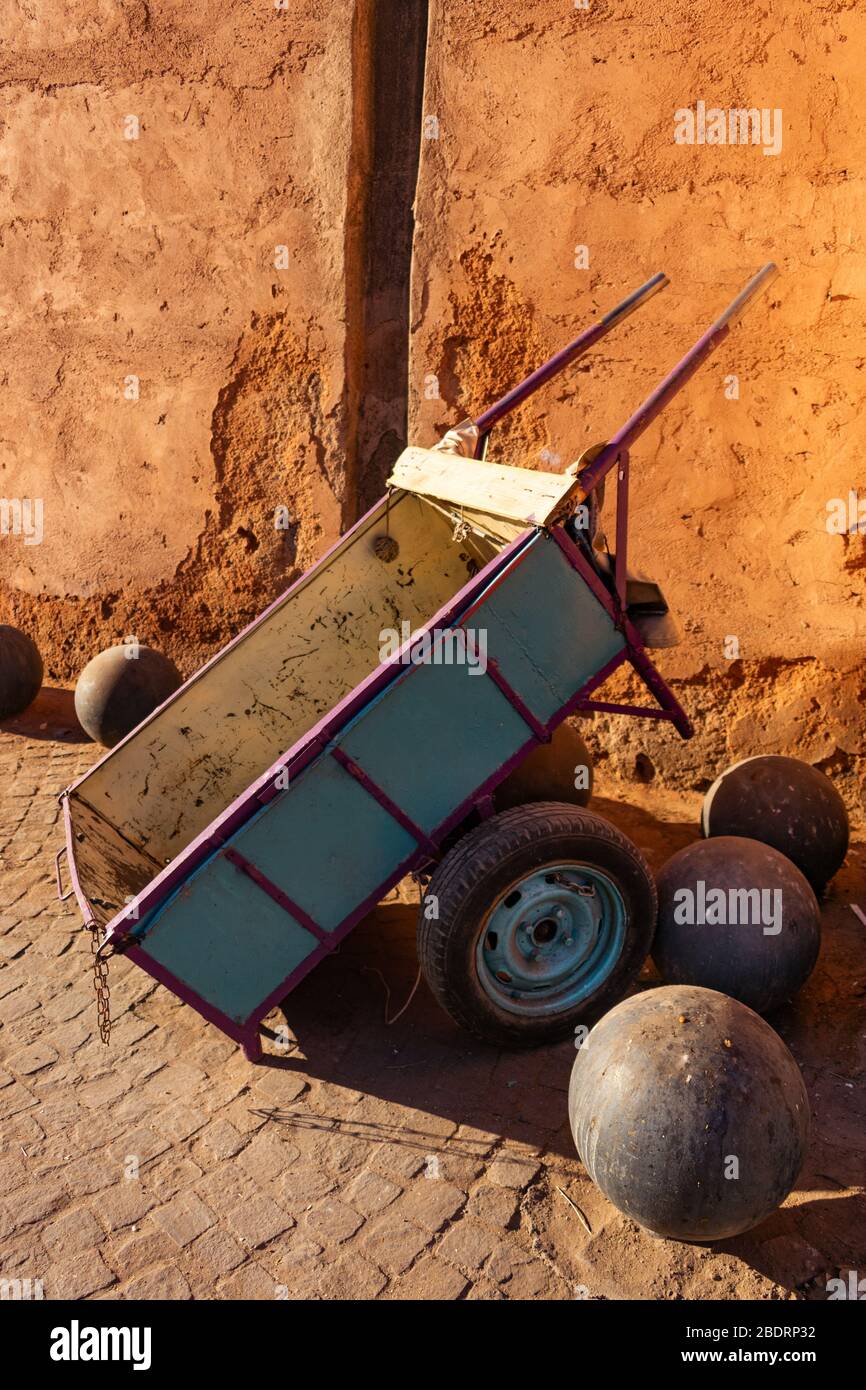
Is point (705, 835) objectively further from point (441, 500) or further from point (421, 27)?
point (421, 27)

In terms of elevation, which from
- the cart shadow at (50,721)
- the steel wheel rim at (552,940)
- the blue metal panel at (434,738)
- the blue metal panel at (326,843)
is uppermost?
the blue metal panel at (434,738)

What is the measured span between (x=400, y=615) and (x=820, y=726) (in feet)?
9.21

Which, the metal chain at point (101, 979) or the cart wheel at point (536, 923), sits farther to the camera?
the cart wheel at point (536, 923)

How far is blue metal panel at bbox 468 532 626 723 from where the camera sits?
448 cm

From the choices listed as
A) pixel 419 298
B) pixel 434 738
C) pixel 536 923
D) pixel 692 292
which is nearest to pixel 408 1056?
pixel 536 923

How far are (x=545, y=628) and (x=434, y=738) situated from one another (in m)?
0.68

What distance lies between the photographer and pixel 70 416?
8852 millimetres

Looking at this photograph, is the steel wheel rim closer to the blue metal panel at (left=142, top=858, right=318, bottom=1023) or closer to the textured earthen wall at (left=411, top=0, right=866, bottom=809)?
the blue metal panel at (left=142, top=858, right=318, bottom=1023)

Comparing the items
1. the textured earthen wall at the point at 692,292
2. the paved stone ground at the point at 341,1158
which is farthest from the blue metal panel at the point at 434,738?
the textured earthen wall at the point at 692,292

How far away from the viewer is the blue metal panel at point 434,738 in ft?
14.1

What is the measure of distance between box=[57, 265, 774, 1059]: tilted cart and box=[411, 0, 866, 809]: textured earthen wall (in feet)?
5.33

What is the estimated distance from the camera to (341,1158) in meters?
4.09

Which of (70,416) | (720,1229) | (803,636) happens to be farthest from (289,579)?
(720,1229)

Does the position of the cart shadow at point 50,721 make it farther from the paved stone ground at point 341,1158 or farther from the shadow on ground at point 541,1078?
the shadow on ground at point 541,1078
